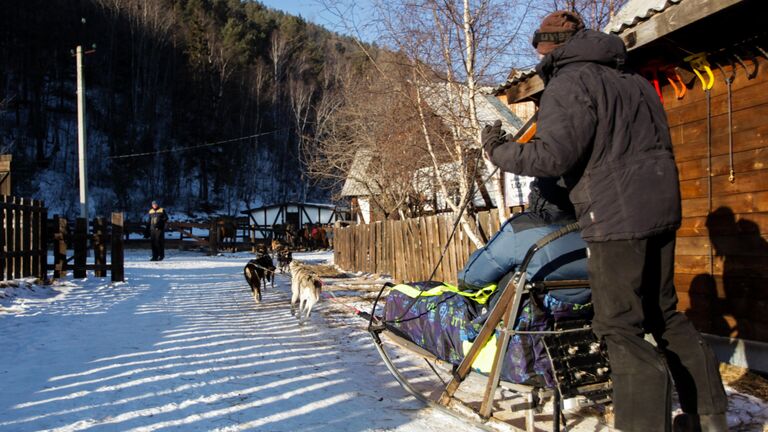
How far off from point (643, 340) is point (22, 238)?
9.34 m

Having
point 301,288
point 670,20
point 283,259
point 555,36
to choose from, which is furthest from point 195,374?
point 283,259

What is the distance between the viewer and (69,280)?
10.6 metres

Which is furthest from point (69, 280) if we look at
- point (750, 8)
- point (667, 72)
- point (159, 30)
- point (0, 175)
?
point (159, 30)

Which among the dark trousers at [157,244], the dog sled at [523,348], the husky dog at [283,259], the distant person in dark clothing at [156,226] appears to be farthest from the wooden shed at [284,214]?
the dog sled at [523,348]

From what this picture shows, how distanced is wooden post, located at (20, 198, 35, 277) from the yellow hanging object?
9315mm

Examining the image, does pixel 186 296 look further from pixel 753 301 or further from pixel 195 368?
pixel 753 301

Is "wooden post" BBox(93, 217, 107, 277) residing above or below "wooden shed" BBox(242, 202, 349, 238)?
below

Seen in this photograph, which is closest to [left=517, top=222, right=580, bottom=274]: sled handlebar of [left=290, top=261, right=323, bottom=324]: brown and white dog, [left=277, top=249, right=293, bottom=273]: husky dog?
[left=290, top=261, right=323, bottom=324]: brown and white dog

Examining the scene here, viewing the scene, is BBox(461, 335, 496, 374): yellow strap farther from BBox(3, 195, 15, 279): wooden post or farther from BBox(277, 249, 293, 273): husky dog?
BBox(277, 249, 293, 273): husky dog

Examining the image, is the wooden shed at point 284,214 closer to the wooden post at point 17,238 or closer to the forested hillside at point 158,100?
the forested hillside at point 158,100

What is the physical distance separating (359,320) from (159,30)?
187 ft

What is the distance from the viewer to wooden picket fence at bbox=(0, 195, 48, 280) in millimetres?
8221

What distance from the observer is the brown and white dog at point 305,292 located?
23.4 feet

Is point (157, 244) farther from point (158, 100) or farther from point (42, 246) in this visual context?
point (158, 100)
